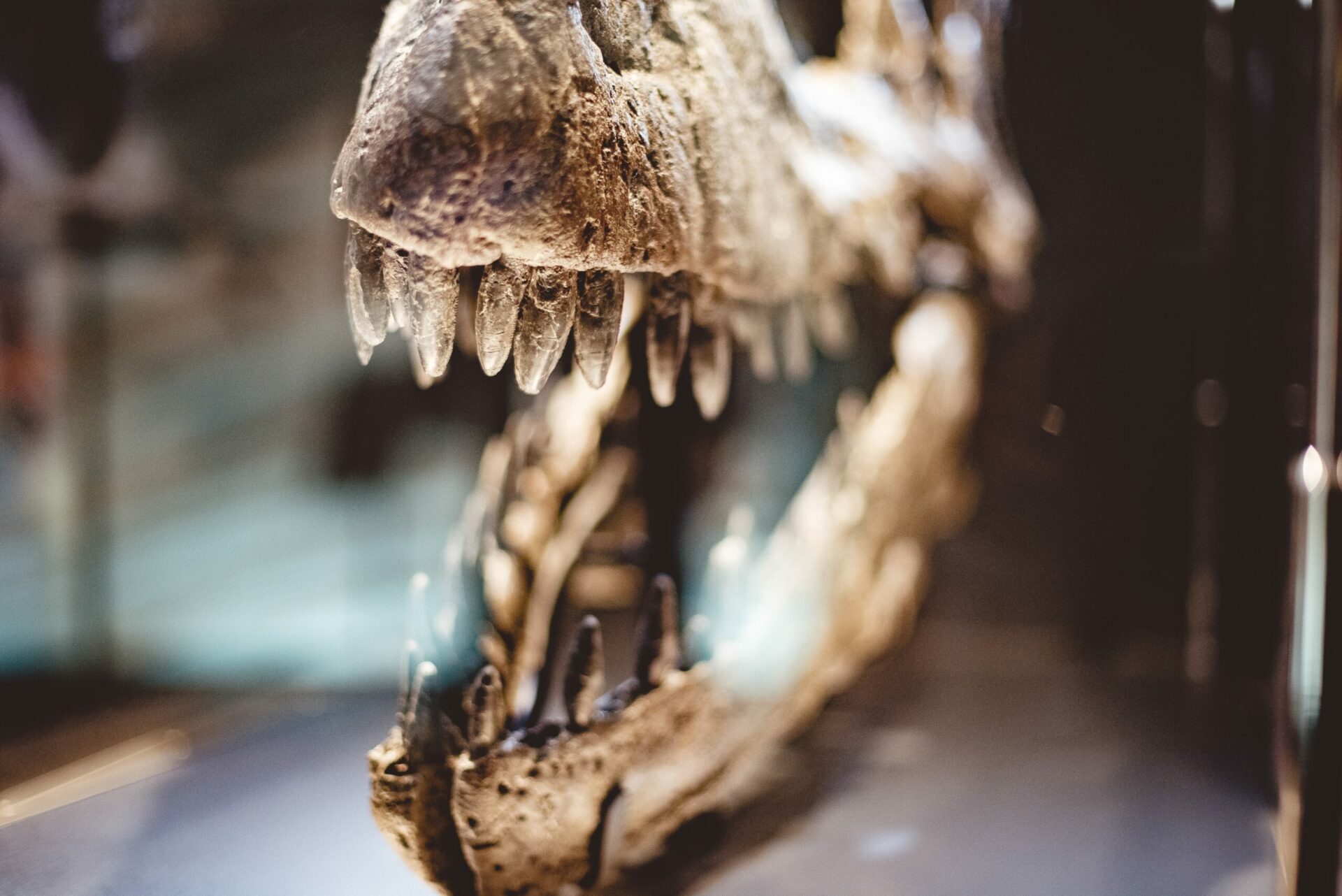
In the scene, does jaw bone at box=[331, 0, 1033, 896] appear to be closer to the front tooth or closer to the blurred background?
the front tooth

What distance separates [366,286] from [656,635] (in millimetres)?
699

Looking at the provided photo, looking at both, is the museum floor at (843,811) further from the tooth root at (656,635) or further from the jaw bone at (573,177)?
the jaw bone at (573,177)

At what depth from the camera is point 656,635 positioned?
1.47 m

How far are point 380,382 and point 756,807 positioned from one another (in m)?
1.87

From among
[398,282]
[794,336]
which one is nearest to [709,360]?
[794,336]

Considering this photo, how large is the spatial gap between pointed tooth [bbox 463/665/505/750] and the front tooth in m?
0.43

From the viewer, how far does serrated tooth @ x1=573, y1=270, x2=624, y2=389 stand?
3.57ft

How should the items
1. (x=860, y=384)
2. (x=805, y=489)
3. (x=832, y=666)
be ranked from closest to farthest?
(x=832, y=666), (x=805, y=489), (x=860, y=384)

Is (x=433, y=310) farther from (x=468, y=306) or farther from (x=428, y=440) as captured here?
(x=428, y=440)

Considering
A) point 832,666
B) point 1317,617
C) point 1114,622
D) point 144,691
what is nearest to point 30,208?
point 144,691

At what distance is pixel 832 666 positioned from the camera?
2.09 m

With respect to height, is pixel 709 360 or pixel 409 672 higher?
pixel 709 360

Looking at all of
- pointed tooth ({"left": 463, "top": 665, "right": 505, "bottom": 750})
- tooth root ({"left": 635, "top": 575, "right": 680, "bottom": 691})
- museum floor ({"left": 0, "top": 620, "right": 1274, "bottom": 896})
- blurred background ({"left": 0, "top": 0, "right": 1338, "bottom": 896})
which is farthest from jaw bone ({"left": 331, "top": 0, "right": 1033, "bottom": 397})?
blurred background ({"left": 0, "top": 0, "right": 1338, "bottom": 896})

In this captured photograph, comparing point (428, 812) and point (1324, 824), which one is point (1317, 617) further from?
point (428, 812)
